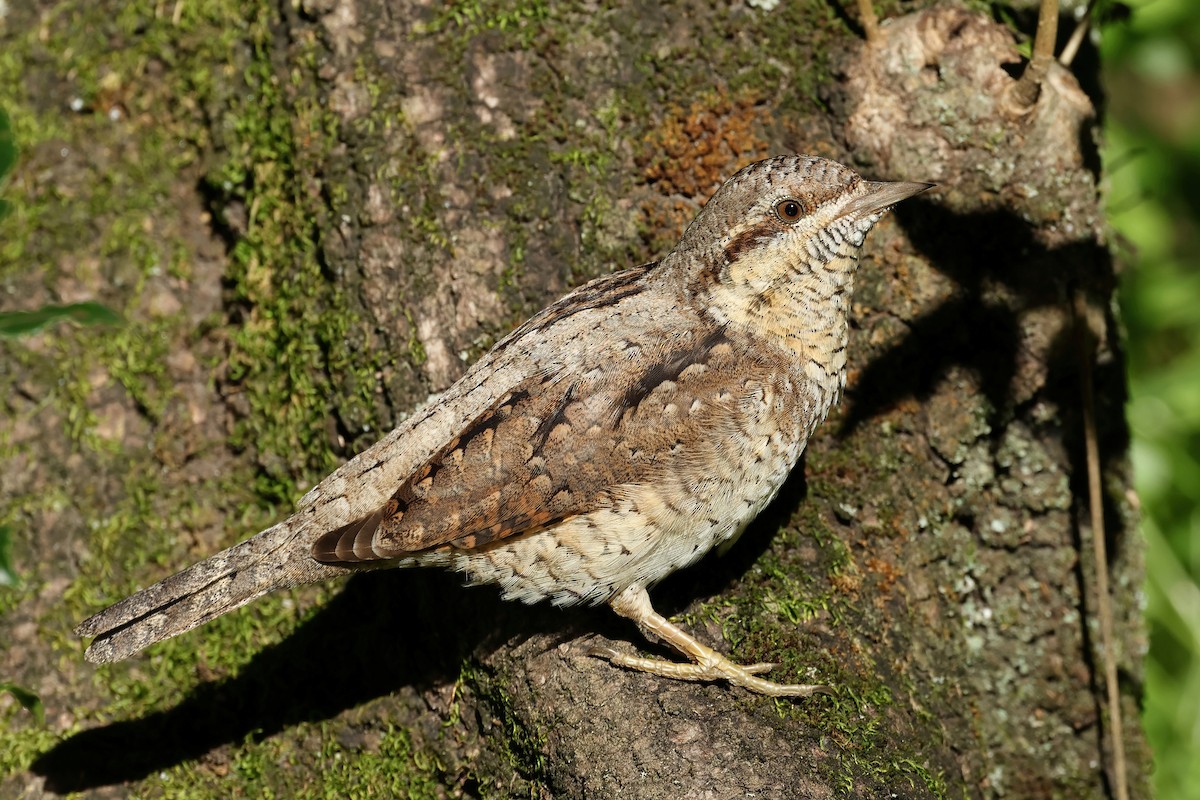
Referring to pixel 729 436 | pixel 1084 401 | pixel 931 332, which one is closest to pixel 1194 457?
pixel 1084 401

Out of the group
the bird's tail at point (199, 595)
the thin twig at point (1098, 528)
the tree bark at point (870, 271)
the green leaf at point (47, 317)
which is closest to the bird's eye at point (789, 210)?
the tree bark at point (870, 271)

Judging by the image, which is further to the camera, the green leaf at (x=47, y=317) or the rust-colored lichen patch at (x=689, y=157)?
the rust-colored lichen patch at (x=689, y=157)

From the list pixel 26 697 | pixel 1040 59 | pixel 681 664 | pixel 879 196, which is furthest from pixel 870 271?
pixel 26 697

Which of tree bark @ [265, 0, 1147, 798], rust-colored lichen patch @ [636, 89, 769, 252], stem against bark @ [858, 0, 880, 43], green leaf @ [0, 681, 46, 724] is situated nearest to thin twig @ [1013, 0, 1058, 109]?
tree bark @ [265, 0, 1147, 798]

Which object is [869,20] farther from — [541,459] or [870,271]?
[541,459]

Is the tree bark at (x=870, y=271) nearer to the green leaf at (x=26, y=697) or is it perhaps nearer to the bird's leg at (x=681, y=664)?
the bird's leg at (x=681, y=664)

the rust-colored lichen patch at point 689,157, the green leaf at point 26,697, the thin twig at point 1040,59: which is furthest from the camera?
the rust-colored lichen patch at point 689,157

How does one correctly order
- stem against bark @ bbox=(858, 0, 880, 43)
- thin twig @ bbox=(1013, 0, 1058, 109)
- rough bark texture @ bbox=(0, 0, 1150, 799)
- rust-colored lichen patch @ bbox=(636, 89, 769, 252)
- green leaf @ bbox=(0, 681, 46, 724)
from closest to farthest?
1. green leaf @ bbox=(0, 681, 46, 724)
2. thin twig @ bbox=(1013, 0, 1058, 109)
3. rough bark texture @ bbox=(0, 0, 1150, 799)
4. stem against bark @ bbox=(858, 0, 880, 43)
5. rust-colored lichen patch @ bbox=(636, 89, 769, 252)

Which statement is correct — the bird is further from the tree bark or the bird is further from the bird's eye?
the tree bark

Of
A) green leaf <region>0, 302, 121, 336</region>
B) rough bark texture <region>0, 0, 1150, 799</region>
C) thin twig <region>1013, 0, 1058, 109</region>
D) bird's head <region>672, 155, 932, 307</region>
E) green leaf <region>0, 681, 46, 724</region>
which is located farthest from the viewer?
rough bark texture <region>0, 0, 1150, 799</region>
